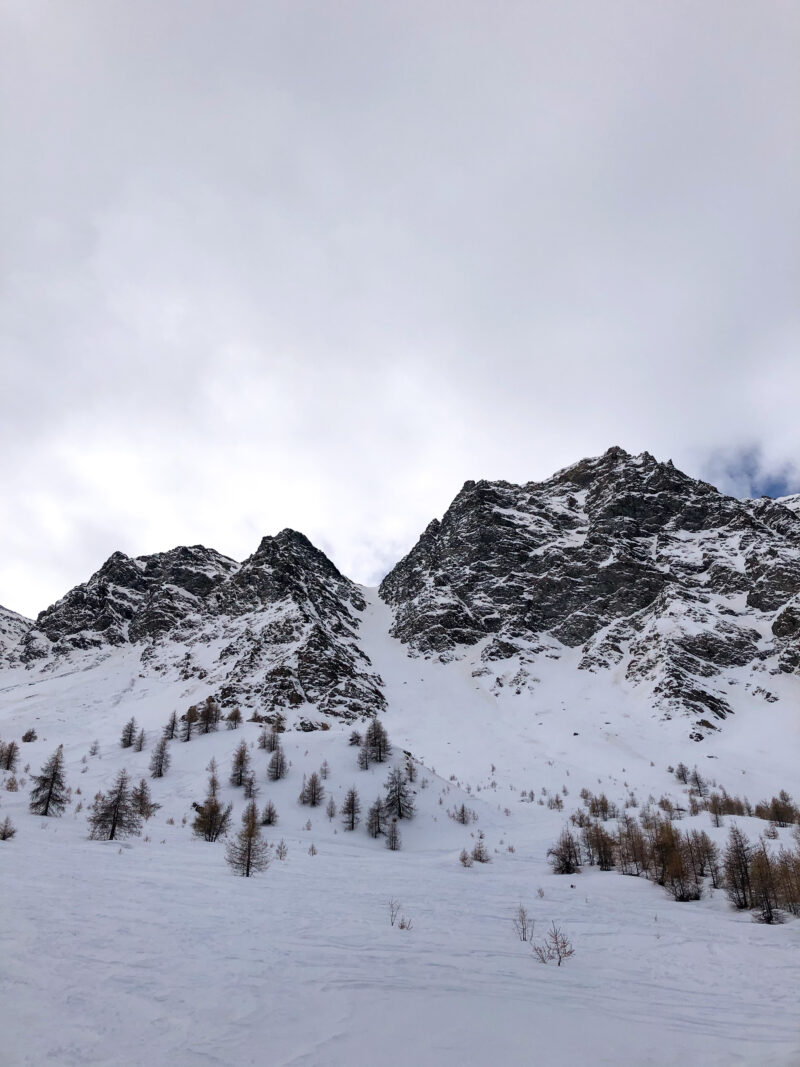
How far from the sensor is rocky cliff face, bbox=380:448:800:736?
78438mm

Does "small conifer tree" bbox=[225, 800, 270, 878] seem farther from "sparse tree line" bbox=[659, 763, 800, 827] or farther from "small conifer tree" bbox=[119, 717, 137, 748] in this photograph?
"small conifer tree" bbox=[119, 717, 137, 748]

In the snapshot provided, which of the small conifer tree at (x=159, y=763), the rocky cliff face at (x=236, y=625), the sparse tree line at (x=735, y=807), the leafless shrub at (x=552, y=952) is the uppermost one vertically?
the rocky cliff face at (x=236, y=625)

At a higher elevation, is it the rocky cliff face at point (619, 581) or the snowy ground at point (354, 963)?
the rocky cliff face at point (619, 581)

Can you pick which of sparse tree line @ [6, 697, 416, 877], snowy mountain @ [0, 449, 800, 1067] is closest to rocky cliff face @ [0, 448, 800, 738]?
snowy mountain @ [0, 449, 800, 1067]

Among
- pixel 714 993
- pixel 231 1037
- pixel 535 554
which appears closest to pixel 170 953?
pixel 231 1037

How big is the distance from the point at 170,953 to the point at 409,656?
100575mm

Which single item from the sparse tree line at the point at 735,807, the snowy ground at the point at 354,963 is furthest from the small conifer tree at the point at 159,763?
the sparse tree line at the point at 735,807

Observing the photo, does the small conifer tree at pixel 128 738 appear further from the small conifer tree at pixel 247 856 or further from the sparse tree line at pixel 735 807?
the sparse tree line at pixel 735 807

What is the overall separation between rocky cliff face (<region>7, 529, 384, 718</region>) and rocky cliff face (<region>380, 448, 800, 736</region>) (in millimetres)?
23479

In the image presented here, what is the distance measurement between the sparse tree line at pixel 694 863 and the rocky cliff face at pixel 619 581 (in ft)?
155

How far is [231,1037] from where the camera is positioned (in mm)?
5363

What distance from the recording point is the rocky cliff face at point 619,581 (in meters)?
78.4

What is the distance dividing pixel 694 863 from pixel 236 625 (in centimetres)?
9109

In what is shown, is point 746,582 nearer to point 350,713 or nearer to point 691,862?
point 350,713
